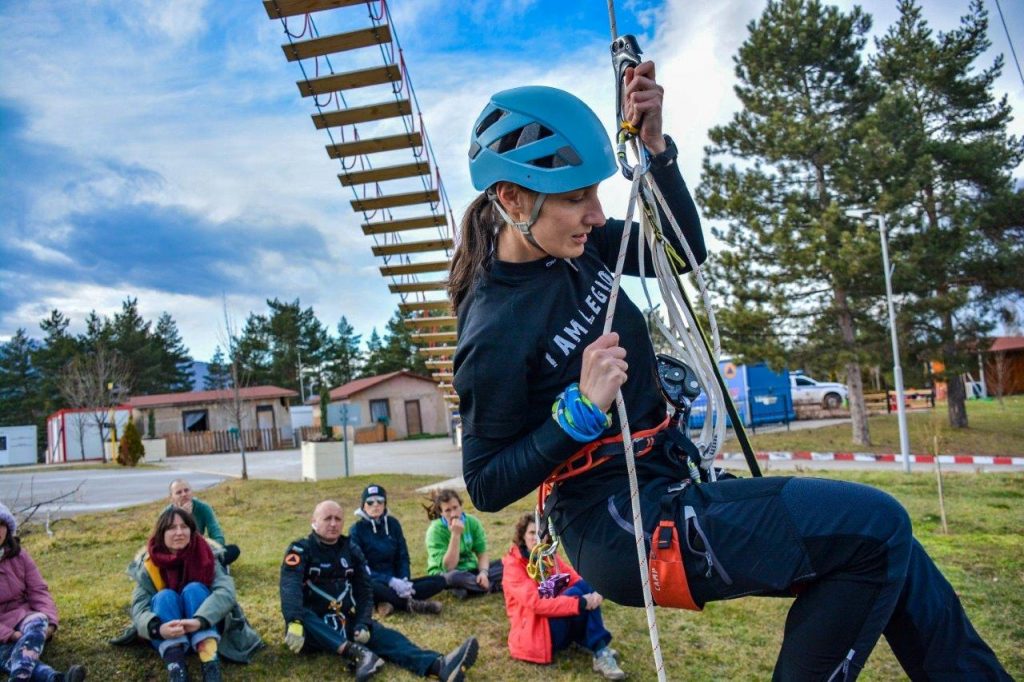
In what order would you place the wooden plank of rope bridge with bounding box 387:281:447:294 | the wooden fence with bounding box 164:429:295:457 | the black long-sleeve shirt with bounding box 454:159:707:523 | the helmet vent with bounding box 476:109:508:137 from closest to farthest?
1. the black long-sleeve shirt with bounding box 454:159:707:523
2. the helmet vent with bounding box 476:109:508:137
3. the wooden plank of rope bridge with bounding box 387:281:447:294
4. the wooden fence with bounding box 164:429:295:457

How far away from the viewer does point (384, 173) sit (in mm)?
14453

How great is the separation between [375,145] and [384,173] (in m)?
0.66

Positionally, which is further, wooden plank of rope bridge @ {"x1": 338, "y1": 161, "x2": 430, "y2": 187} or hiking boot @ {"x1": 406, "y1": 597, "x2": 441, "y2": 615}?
wooden plank of rope bridge @ {"x1": 338, "y1": 161, "x2": 430, "y2": 187}

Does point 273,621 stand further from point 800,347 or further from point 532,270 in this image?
point 800,347

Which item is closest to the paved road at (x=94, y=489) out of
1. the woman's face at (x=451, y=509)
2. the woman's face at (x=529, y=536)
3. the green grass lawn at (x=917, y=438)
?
the woman's face at (x=451, y=509)

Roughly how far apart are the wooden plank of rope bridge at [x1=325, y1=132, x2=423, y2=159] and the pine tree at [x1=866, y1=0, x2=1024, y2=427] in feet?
49.2

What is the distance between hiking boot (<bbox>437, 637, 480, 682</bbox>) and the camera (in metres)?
6.08

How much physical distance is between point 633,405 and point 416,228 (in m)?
13.8

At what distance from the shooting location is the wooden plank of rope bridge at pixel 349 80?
498 inches

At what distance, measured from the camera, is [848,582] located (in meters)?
1.90

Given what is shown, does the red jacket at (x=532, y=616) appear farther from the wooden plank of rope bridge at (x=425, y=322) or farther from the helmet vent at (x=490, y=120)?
the wooden plank of rope bridge at (x=425, y=322)

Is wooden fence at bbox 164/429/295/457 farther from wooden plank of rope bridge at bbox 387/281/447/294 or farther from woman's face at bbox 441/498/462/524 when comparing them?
woman's face at bbox 441/498/462/524

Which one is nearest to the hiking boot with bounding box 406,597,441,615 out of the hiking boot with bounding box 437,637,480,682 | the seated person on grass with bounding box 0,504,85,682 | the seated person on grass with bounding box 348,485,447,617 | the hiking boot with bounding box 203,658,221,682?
the seated person on grass with bounding box 348,485,447,617

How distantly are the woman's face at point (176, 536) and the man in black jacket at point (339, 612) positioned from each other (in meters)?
0.93
